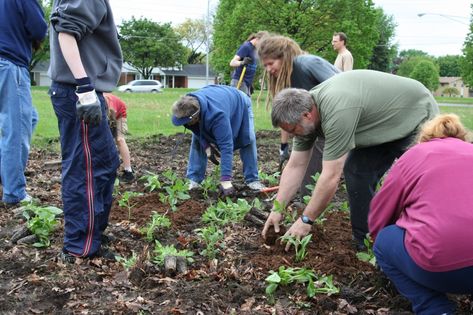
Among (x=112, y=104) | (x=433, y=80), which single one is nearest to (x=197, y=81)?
(x=433, y=80)

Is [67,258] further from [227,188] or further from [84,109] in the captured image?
[227,188]

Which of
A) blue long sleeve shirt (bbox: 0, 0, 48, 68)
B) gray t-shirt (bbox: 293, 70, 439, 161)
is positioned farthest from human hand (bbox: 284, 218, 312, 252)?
blue long sleeve shirt (bbox: 0, 0, 48, 68)

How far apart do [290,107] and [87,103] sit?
4.10ft

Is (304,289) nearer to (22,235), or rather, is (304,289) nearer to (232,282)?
(232,282)

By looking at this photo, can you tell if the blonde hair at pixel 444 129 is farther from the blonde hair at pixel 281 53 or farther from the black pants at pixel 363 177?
the blonde hair at pixel 281 53

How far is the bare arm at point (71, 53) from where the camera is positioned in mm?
3297

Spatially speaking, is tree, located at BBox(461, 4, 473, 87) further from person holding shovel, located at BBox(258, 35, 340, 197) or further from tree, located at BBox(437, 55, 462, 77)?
tree, located at BBox(437, 55, 462, 77)

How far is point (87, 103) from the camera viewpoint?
3264 mm

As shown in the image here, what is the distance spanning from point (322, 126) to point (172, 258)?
4.29 feet

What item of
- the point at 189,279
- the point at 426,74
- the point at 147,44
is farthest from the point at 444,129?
the point at 426,74

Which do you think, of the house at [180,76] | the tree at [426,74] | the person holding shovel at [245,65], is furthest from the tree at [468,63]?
the tree at [426,74]

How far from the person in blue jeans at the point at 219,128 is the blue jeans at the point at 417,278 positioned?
2.70 metres

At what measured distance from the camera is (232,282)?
3.41 metres

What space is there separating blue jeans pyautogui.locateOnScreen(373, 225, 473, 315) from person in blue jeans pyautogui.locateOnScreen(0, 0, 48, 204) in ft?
11.5
